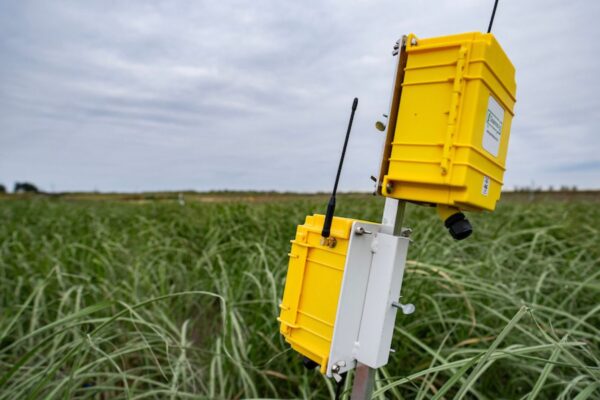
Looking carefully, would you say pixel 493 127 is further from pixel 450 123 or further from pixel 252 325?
pixel 252 325

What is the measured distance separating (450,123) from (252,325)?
1043 millimetres

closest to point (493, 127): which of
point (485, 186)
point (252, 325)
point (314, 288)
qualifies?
point (485, 186)

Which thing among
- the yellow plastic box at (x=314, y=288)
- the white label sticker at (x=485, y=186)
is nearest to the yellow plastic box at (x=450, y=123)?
the white label sticker at (x=485, y=186)

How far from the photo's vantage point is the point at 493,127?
0.54 metres

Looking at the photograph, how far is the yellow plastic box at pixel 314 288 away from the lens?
1.79ft

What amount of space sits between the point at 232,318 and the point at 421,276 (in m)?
0.61

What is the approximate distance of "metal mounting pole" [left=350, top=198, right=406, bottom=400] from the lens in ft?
1.80

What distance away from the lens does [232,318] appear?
1135 mm

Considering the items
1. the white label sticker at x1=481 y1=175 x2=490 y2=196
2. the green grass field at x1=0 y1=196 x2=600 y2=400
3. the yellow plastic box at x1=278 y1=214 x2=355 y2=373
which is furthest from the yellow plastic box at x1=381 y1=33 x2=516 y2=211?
the green grass field at x1=0 y1=196 x2=600 y2=400

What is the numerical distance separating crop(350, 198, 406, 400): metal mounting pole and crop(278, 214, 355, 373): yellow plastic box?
6 centimetres

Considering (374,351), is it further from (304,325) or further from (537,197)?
(537,197)

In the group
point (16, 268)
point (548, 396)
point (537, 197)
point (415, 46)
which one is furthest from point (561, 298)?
point (537, 197)

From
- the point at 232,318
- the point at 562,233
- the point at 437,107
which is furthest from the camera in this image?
the point at 562,233

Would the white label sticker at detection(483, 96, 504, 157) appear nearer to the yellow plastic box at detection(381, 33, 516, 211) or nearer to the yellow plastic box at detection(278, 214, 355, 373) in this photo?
the yellow plastic box at detection(381, 33, 516, 211)
